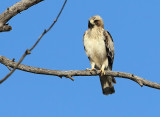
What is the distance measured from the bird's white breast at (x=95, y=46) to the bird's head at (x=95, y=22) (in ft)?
0.75

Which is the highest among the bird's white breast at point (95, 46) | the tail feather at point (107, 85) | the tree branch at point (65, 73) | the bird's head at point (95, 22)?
the bird's head at point (95, 22)

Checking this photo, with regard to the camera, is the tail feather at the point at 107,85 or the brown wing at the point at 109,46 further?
the tail feather at the point at 107,85

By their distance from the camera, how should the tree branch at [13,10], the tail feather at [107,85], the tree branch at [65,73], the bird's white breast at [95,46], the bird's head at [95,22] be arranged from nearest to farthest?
the tree branch at [13,10]
the tree branch at [65,73]
the bird's white breast at [95,46]
the bird's head at [95,22]
the tail feather at [107,85]

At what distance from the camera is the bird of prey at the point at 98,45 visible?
6980 mm

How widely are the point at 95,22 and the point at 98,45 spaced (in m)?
0.63

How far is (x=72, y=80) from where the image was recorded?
515 cm

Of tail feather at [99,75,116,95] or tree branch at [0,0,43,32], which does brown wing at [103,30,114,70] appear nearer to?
tail feather at [99,75,116,95]

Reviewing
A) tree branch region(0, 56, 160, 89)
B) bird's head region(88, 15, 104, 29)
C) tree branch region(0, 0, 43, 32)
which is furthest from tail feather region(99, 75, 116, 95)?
tree branch region(0, 0, 43, 32)

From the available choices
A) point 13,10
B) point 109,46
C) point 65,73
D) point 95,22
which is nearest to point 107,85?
point 109,46

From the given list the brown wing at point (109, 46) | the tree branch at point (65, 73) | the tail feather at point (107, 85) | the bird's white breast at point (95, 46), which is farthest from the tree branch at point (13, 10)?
the tail feather at point (107, 85)

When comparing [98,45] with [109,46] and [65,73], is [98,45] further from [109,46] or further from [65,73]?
[65,73]

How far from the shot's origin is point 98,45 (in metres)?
6.96

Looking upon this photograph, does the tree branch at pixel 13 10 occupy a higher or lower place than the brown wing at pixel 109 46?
lower

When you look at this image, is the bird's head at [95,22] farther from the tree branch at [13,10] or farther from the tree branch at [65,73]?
the tree branch at [13,10]
